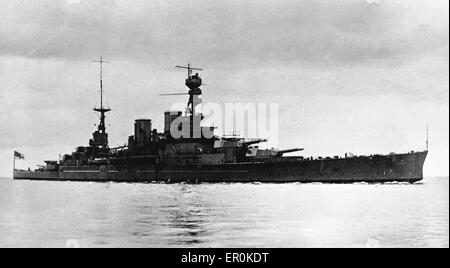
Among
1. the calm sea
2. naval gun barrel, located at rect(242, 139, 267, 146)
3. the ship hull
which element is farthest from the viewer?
naval gun barrel, located at rect(242, 139, 267, 146)

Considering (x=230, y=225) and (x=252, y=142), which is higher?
(x=252, y=142)

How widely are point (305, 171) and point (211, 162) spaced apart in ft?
23.7

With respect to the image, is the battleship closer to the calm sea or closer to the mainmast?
the mainmast

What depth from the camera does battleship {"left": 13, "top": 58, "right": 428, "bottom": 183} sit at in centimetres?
3681

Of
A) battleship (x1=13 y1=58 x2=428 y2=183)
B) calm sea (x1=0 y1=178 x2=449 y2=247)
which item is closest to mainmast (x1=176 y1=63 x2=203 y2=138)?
battleship (x1=13 y1=58 x2=428 y2=183)

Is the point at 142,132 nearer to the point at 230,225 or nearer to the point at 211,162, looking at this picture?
the point at 211,162

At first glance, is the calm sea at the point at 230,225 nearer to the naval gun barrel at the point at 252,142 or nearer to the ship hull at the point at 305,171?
the ship hull at the point at 305,171

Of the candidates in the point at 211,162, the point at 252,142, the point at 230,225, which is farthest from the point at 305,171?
the point at 230,225

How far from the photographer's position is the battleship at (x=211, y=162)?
36.8 metres

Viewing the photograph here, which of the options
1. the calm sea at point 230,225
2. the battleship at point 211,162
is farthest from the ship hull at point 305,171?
the calm sea at point 230,225

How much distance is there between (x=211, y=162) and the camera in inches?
1644

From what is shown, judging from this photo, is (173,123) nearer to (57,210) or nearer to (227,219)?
(57,210)

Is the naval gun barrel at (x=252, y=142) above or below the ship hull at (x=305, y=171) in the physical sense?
above

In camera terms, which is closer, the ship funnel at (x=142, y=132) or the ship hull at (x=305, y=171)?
the ship hull at (x=305, y=171)
